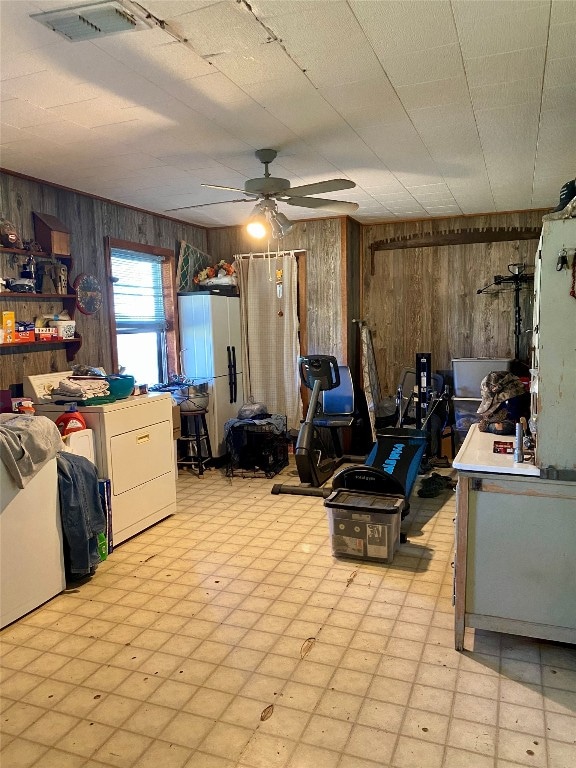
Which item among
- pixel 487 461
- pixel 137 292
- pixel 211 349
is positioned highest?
pixel 137 292

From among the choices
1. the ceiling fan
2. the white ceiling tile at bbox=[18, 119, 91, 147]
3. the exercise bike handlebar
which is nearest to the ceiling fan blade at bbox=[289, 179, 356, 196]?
the ceiling fan

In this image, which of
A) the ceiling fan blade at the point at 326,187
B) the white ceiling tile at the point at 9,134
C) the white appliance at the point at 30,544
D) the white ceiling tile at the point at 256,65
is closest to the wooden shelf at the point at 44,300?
the white ceiling tile at the point at 9,134

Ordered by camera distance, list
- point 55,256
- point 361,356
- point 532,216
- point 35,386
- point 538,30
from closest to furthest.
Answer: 1. point 538,30
2. point 35,386
3. point 55,256
4. point 532,216
5. point 361,356

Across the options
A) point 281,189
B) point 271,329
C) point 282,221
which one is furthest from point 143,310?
point 281,189

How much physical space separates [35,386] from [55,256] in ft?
3.32

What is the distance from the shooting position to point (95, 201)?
15.4ft

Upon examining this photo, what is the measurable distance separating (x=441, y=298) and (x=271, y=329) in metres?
1.92

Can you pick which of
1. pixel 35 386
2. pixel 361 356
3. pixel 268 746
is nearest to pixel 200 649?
pixel 268 746

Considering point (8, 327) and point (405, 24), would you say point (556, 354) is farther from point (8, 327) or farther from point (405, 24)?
point (8, 327)

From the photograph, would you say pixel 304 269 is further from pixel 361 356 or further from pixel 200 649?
pixel 200 649

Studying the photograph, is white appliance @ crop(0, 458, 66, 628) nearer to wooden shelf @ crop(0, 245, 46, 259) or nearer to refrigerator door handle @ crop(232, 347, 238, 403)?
wooden shelf @ crop(0, 245, 46, 259)

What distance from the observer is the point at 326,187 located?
3.44m

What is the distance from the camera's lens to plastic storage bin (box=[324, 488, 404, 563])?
345 cm

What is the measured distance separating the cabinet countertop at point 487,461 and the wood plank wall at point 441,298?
3426mm
